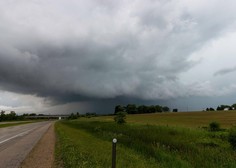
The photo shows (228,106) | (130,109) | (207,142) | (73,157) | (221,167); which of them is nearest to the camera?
(221,167)

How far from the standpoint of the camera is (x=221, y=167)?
1213cm

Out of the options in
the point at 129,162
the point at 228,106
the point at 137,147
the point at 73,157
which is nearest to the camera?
the point at 129,162

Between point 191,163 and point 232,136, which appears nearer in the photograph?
point 191,163

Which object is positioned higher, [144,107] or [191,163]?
[144,107]

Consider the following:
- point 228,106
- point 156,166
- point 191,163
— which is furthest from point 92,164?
point 228,106

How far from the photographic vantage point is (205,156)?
15.0 metres

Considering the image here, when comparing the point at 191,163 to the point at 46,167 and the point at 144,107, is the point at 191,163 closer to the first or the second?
the point at 46,167

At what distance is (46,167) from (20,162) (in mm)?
2006

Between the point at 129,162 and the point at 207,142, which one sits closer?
the point at 129,162

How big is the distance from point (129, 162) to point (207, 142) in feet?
46.6

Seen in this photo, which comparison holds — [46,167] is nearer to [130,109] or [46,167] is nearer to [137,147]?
[137,147]

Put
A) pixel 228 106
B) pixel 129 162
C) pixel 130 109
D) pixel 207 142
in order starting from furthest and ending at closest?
pixel 130 109 → pixel 228 106 → pixel 207 142 → pixel 129 162

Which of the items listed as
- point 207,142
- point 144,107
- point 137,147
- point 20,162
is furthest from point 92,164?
point 144,107

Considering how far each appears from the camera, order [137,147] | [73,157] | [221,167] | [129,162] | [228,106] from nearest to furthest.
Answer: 1. [221,167]
2. [129,162]
3. [73,157]
4. [137,147]
5. [228,106]
